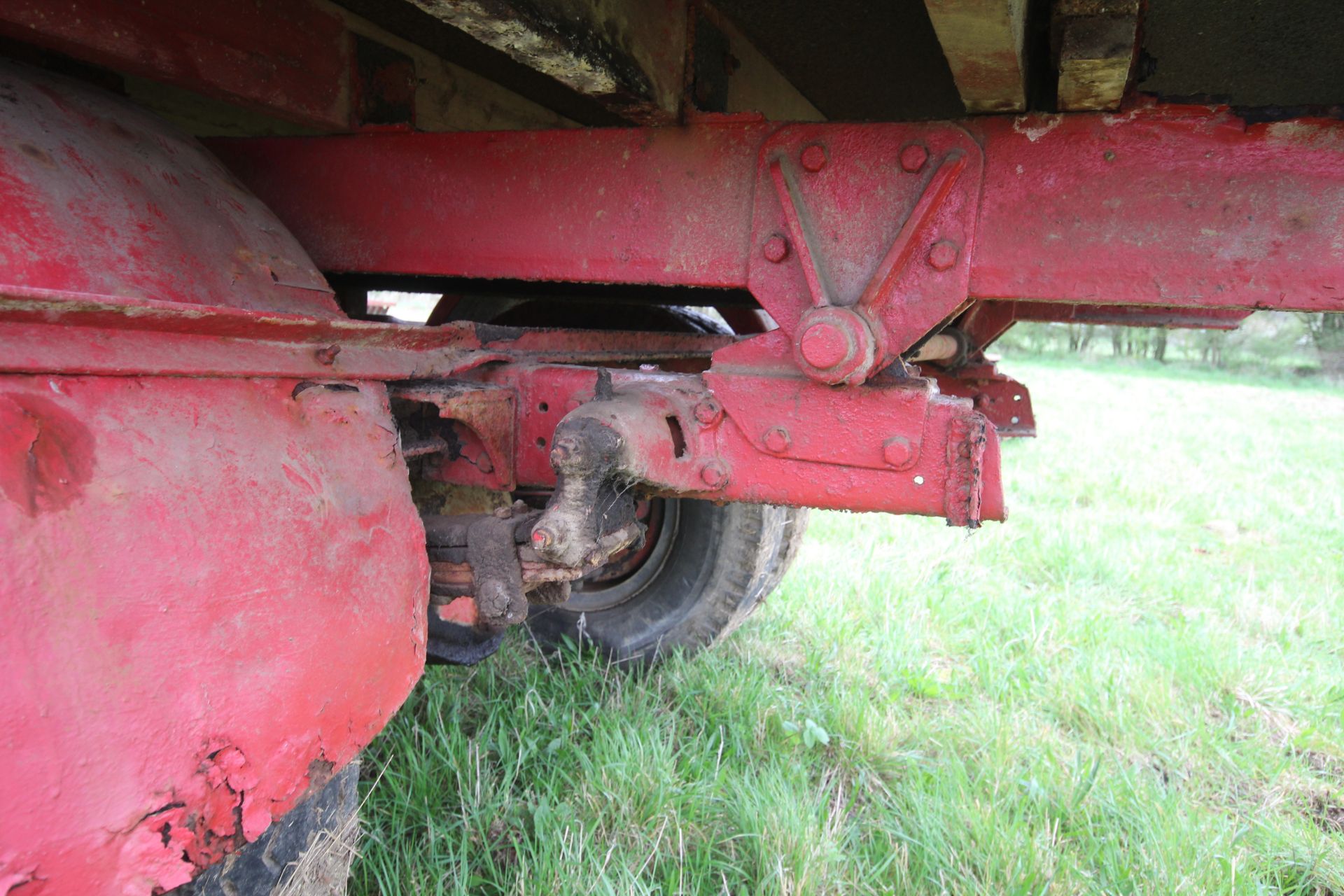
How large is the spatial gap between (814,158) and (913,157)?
16 cm

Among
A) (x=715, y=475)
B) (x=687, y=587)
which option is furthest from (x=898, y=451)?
(x=687, y=587)

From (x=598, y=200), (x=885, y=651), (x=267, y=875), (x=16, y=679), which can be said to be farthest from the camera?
(x=885, y=651)

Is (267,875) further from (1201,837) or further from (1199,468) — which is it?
(1199,468)

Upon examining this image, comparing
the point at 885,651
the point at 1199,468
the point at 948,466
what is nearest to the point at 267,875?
the point at 948,466

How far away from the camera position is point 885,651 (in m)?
2.66

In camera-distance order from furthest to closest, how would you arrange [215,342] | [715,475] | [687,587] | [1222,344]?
1. [1222,344]
2. [687,587]
3. [715,475]
4. [215,342]

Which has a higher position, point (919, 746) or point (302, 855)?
point (302, 855)

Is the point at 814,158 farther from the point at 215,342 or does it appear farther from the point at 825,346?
the point at 215,342

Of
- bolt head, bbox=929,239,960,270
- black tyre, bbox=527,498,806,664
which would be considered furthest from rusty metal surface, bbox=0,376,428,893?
black tyre, bbox=527,498,806,664

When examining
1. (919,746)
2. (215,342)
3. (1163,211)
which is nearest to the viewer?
(215,342)

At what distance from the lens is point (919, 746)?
2139 millimetres

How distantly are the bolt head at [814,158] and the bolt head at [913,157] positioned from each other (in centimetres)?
13

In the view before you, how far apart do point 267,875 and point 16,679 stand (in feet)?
1.38

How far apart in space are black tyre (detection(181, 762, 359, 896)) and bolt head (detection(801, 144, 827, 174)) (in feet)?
3.90
